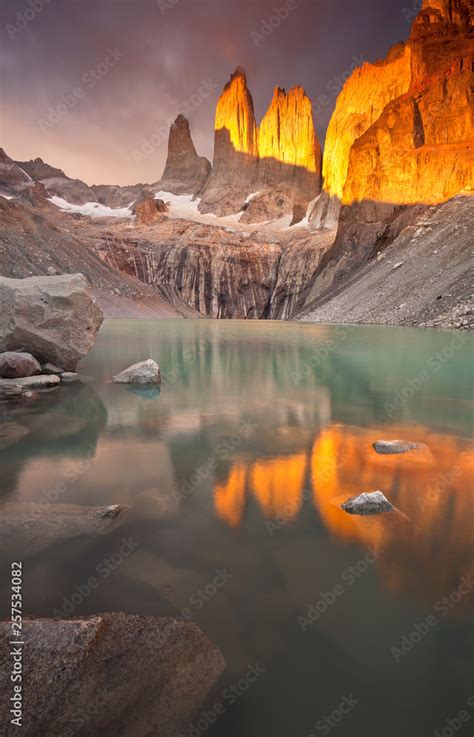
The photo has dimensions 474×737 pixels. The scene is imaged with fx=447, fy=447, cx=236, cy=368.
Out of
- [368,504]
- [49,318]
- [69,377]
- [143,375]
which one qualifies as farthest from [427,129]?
[368,504]

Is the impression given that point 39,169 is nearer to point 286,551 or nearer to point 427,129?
point 427,129

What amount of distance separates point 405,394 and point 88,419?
721 cm

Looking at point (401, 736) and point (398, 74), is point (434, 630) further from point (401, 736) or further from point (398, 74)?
point (398, 74)

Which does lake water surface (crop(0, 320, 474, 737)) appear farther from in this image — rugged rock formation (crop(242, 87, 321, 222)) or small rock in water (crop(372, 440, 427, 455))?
rugged rock formation (crop(242, 87, 321, 222))

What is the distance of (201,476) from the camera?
5.46 metres

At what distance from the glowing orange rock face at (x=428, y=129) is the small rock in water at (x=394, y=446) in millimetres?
52975
